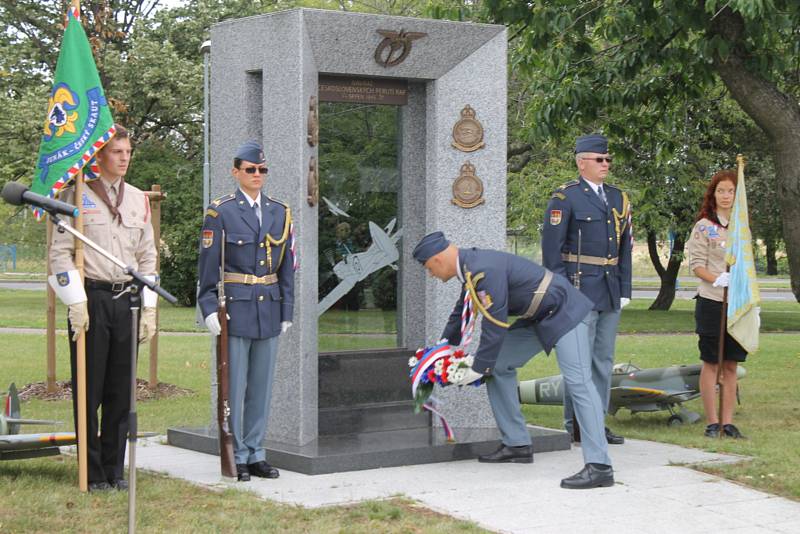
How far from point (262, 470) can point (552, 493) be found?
178 centimetres

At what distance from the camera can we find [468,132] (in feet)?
27.5

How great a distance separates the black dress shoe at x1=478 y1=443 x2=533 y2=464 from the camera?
24.8ft

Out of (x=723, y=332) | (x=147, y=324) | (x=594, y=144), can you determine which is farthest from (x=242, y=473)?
(x=723, y=332)

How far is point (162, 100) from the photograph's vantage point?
26.8 m

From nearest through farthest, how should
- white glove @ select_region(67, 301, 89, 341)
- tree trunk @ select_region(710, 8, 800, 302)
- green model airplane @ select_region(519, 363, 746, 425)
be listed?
white glove @ select_region(67, 301, 89, 341) → green model airplane @ select_region(519, 363, 746, 425) → tree trunk @ select_region(710, 8, 800, 302)

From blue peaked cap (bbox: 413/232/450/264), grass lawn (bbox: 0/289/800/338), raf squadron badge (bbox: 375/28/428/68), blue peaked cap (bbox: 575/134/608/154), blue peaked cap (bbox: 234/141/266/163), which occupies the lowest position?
grass lawn (bbox: 0/289/800/338)

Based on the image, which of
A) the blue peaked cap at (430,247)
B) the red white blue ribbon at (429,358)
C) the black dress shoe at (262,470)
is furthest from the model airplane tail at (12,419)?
the blue peaked cap at (430,247)

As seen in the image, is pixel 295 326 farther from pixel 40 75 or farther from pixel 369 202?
pixel 40 75

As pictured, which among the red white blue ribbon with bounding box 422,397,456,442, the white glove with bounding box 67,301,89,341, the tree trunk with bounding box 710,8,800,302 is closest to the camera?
the white glove with bounding box 67,301,89,341

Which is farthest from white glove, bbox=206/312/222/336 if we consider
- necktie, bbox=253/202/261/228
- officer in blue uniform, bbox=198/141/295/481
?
necktie, bbox=253/202/261/228

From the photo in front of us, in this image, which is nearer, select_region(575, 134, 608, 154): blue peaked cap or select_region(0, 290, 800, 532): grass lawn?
select_region(0, 290, 800, 532): grass lawn

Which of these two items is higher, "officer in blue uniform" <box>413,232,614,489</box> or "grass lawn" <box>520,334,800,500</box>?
"officer in blue uniform" <box>413,232,614,489</box>

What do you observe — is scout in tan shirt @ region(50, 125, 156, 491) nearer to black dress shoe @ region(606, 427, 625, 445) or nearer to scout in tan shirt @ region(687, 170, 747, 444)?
black dress shoe @ region(606, 427, 625, 445)

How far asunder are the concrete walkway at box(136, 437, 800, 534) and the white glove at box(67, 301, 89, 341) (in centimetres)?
120
